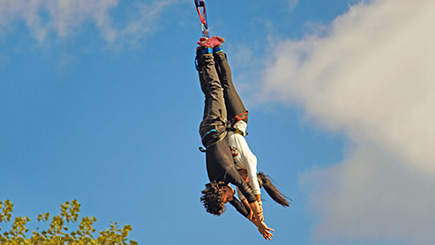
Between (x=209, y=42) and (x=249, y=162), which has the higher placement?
(x=209, y=42)

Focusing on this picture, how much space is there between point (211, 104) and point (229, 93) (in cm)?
54

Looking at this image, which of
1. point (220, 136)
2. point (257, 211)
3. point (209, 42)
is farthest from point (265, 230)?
point (209, 42)

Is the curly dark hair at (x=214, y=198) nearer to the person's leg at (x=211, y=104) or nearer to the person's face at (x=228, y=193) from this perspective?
the person's face at (x=228, y=193)

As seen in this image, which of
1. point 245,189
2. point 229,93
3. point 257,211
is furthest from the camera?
point 229,93

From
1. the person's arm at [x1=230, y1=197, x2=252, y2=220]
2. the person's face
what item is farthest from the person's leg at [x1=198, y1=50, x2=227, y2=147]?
the person's arm at [x1=230, y1=197, x2=252, y2=220]

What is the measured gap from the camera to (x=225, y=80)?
13.7m

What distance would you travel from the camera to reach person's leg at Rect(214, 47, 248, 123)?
1341cm

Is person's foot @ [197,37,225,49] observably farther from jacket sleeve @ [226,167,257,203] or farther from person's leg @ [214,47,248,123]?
jacket sleeve @ [226,167,257,203]

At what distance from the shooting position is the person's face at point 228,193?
12.6 m

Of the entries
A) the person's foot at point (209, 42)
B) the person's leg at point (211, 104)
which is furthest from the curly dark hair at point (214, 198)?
A: the person's foot at point (209, 42)

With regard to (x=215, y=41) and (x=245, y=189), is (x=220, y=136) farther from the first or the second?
(x=215, y=41)

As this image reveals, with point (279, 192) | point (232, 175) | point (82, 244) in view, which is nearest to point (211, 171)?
point (232, 175)

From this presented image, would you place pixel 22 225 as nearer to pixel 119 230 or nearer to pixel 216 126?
pixel 119 230

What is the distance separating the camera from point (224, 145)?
12.9 metres
